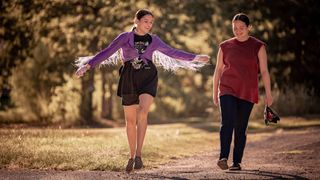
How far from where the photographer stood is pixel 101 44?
2408cm

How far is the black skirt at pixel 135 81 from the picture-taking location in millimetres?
8781

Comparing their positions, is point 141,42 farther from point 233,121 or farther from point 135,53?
point 233,121

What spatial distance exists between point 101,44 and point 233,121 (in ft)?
51.6

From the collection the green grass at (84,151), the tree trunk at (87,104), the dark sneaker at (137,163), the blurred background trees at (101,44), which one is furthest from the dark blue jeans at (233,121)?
the tree trunk at (87,104)

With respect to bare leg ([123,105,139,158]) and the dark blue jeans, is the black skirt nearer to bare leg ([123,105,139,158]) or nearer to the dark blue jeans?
bare leg ([123,105,139,158])

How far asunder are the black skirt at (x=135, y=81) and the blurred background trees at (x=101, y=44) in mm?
14253

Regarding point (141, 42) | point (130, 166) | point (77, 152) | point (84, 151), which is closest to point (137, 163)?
point (130, 166)

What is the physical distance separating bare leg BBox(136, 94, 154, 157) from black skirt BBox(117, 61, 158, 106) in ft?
0.22

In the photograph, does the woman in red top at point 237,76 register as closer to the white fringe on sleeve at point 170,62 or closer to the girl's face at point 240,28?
the girl's face at point 240,28

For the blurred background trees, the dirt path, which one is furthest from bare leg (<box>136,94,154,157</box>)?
the blurred background trees

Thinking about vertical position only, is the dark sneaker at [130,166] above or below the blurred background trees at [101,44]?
below

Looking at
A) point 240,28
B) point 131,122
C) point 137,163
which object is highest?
point 240,28

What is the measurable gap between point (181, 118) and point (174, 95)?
1.50 m

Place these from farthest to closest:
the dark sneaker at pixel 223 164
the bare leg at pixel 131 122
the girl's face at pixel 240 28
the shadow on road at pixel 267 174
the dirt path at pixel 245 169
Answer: the bare leg at pixel 131 122 → the girl's face at pixel 240 28 → the dark sneaker at pixel 223 164 → the dirt path at pixel 245 169 → the shadow on road at pixel 267 174
